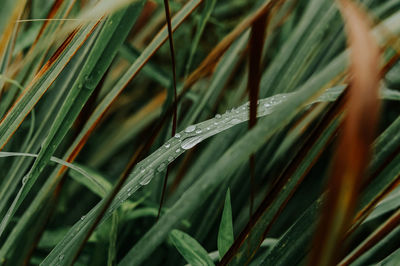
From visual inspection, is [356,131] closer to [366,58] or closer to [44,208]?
[366,58]

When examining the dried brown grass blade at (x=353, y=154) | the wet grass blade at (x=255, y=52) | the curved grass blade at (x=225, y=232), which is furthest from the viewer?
the curved grass blade at (x=225, y=232)

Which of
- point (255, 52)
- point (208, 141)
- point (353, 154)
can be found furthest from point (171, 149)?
point (208, 141)

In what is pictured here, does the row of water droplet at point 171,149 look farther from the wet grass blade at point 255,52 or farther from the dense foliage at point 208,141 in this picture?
the wet grass blade at point 255,52

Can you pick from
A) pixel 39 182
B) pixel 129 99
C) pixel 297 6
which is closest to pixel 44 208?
pixel 39 182

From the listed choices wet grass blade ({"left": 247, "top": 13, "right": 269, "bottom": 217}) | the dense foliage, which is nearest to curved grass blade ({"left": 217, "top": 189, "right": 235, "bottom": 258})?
the dense foliage

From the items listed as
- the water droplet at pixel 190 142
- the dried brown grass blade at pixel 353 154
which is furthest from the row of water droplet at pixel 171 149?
the dried brown grass blade at pixel 353 154

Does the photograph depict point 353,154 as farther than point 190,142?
No

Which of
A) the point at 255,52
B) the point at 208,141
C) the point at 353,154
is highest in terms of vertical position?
the point at 208,141

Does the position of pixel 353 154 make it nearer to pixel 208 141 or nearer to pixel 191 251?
pixel 191 251
